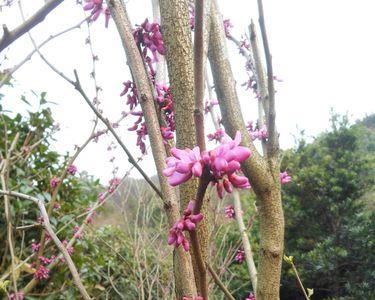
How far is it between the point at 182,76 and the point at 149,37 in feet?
0.79

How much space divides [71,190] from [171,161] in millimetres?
3686

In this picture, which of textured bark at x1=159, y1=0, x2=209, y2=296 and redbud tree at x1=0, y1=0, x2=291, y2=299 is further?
textured bark at x1=159, y1=0, x2=209, y2=296

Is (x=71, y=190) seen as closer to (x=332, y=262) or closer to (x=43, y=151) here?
(x=43, y=151)

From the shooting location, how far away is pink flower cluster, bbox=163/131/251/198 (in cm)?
60

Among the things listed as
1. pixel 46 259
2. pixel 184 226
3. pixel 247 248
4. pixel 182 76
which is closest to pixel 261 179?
pixel 182 76

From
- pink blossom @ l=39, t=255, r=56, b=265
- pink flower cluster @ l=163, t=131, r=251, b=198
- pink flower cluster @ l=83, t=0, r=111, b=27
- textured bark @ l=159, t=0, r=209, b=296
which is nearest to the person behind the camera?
pink flower cluster @ l=163, t=131, r=251, b=198

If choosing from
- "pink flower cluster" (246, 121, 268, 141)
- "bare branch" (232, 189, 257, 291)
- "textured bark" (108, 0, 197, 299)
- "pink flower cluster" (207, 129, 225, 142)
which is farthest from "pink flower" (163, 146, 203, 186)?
"pink flower cluster" (207, 129, 225, 142)

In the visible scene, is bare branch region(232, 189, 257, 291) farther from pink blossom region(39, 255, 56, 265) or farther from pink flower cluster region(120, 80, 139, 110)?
pink blossom region(39, 255, 56, 265)

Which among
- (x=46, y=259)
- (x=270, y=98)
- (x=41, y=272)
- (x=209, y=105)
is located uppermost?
(x=209, y=105)

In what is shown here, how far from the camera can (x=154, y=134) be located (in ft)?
3.00

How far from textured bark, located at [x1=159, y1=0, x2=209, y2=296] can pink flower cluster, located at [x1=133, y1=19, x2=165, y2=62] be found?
11 centimetres

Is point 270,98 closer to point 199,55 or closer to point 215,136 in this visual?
point 199,55

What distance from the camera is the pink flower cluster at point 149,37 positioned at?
1.12m

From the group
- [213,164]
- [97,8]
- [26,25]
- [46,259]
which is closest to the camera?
[213,164]
